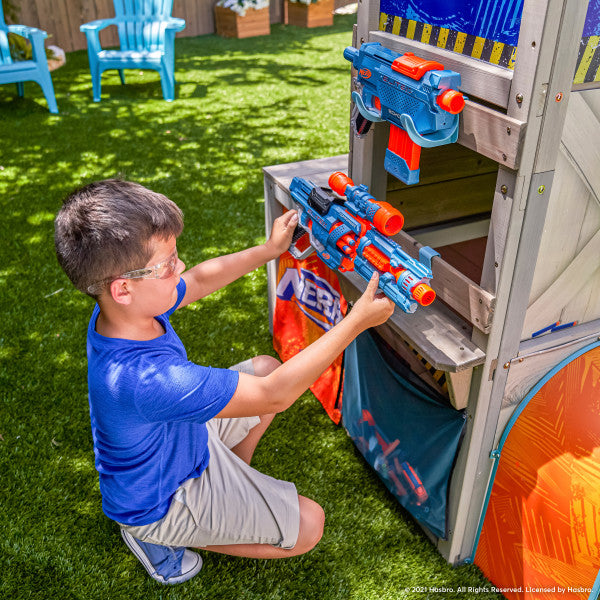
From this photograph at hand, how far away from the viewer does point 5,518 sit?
277 cm

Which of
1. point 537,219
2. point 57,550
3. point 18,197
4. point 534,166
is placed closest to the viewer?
point 534,166

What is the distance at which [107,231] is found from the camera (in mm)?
1779

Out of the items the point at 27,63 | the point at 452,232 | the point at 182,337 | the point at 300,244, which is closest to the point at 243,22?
the point at 27,63

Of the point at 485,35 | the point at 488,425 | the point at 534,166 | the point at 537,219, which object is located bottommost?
the point at 488,425

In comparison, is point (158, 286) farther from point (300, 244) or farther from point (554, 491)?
point (554, 491)

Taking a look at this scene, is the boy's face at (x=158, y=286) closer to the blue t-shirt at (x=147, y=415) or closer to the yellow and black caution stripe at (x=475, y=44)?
the blue t-shirt at (x=147, y=415)

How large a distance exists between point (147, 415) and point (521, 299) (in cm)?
125

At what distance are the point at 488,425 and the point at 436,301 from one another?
1.64 ft

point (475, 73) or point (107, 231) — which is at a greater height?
point (475, 73)

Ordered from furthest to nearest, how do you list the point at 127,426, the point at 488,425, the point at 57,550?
the point at 57,550
the point at 488,425
the point at 127,426

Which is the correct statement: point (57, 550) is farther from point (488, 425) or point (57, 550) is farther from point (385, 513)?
point (488, 425)

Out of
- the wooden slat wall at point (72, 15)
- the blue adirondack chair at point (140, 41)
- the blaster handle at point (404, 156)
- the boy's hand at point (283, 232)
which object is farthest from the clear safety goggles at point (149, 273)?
the wooden slat wall at point (72, 15)

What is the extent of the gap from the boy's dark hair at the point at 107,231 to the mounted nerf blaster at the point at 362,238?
63 cm

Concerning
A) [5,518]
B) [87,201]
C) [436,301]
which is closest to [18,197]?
[5,518]
